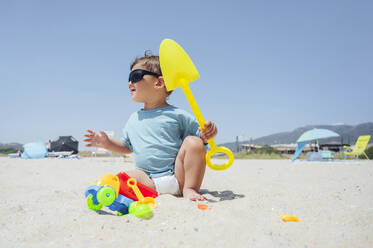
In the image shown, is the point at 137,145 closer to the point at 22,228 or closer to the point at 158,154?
the point at 158,154

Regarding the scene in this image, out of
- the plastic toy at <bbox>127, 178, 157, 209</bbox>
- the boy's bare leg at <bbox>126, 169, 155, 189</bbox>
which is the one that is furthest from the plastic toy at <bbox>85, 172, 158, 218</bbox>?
the boy's bare leg at <bbox>126, 169, 155, 189</bbox>

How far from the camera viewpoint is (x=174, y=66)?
5.33 feet

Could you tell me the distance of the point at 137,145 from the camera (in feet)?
6.13

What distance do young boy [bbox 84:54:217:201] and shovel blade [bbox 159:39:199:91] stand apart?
274mm

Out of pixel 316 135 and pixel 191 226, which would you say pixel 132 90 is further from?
pixel 316 135

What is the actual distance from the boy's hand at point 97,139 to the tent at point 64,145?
32.0 ft

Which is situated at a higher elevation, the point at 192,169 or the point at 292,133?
the point at 192,169

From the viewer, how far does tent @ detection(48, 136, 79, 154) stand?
35.5ft

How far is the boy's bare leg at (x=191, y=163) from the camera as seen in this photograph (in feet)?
5.31

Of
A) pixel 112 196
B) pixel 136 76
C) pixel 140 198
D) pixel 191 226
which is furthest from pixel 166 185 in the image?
pixel 136 76

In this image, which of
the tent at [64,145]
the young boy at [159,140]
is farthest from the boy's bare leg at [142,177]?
the tent at [64,145]

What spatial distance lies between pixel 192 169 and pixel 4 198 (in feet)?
4.03

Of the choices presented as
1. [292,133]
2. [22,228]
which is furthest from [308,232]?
[292,133]

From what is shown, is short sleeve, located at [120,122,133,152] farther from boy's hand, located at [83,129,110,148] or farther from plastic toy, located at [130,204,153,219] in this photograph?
plastic toy, located at [130,204,153,219]
